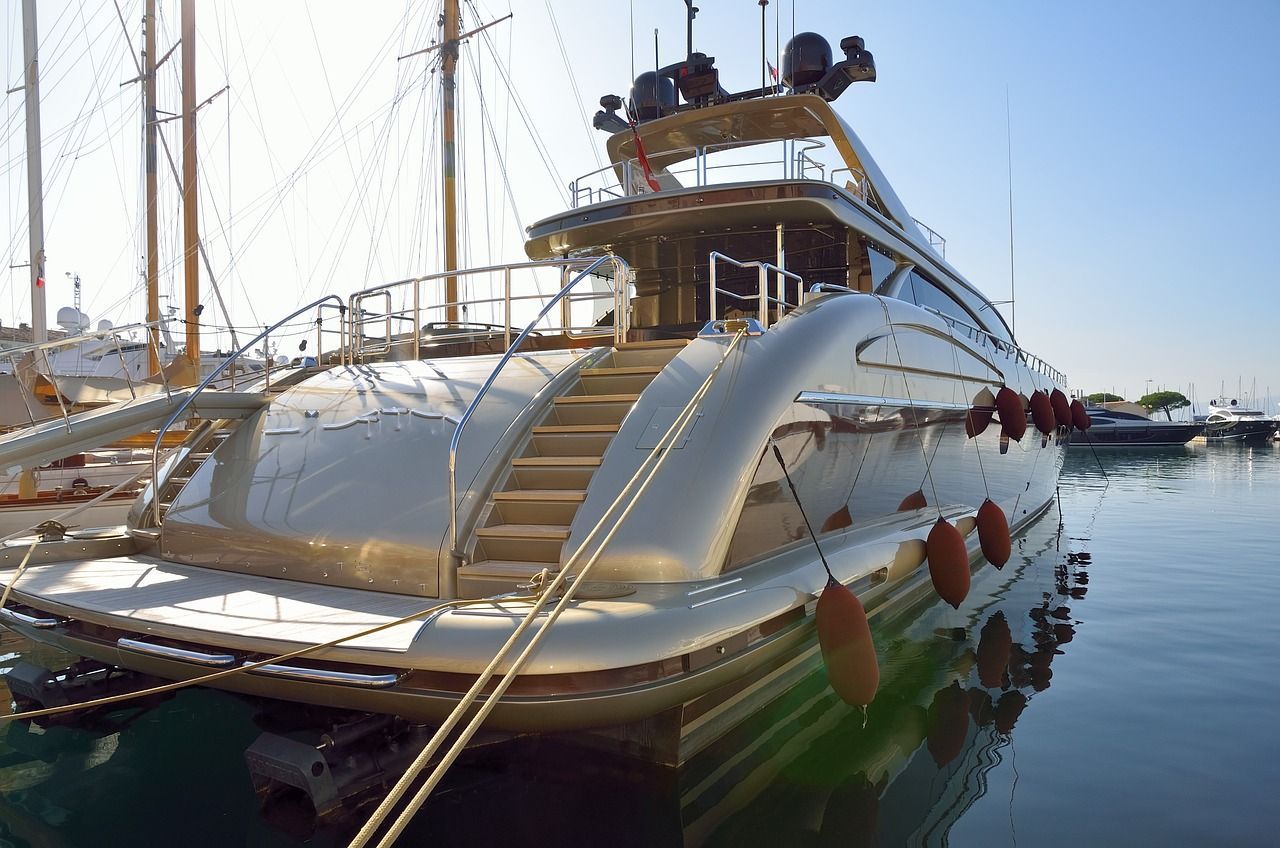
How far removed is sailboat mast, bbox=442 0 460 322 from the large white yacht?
722 centimetres

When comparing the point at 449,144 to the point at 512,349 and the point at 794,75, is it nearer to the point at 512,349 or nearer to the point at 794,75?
the point at 794,75

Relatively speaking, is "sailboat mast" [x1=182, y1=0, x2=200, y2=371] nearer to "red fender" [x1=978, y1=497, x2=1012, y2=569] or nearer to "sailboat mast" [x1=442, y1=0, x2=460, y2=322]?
"sailboat mast" [x1=442, y1=0, x2=460, y2=322]

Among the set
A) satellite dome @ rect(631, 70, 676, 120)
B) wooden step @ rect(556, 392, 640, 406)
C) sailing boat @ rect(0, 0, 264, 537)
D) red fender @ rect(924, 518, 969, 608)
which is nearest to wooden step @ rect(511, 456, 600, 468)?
wooden step @ rect(556, 392, 640, 406)

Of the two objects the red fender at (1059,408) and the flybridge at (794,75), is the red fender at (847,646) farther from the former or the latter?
the red fender at (1059,408)

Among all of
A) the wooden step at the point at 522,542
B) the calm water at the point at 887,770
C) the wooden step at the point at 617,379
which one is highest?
the wooden step at the point at 617,379

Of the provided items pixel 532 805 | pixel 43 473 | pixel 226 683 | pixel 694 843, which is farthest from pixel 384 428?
pixel 43 473

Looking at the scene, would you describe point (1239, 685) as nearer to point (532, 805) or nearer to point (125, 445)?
point (532, 805)

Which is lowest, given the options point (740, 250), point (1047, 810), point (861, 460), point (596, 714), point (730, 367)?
point (1047, 810)

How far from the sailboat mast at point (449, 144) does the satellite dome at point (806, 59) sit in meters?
6.63

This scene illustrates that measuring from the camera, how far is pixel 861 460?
5.64 m

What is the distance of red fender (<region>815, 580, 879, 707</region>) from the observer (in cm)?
386

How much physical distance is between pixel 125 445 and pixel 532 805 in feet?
42.4

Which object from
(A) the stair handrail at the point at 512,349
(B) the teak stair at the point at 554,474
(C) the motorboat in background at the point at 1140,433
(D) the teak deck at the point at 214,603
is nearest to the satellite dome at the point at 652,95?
(A) the stair handrail at the point at 512,349

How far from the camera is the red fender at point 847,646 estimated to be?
386 centimetres
